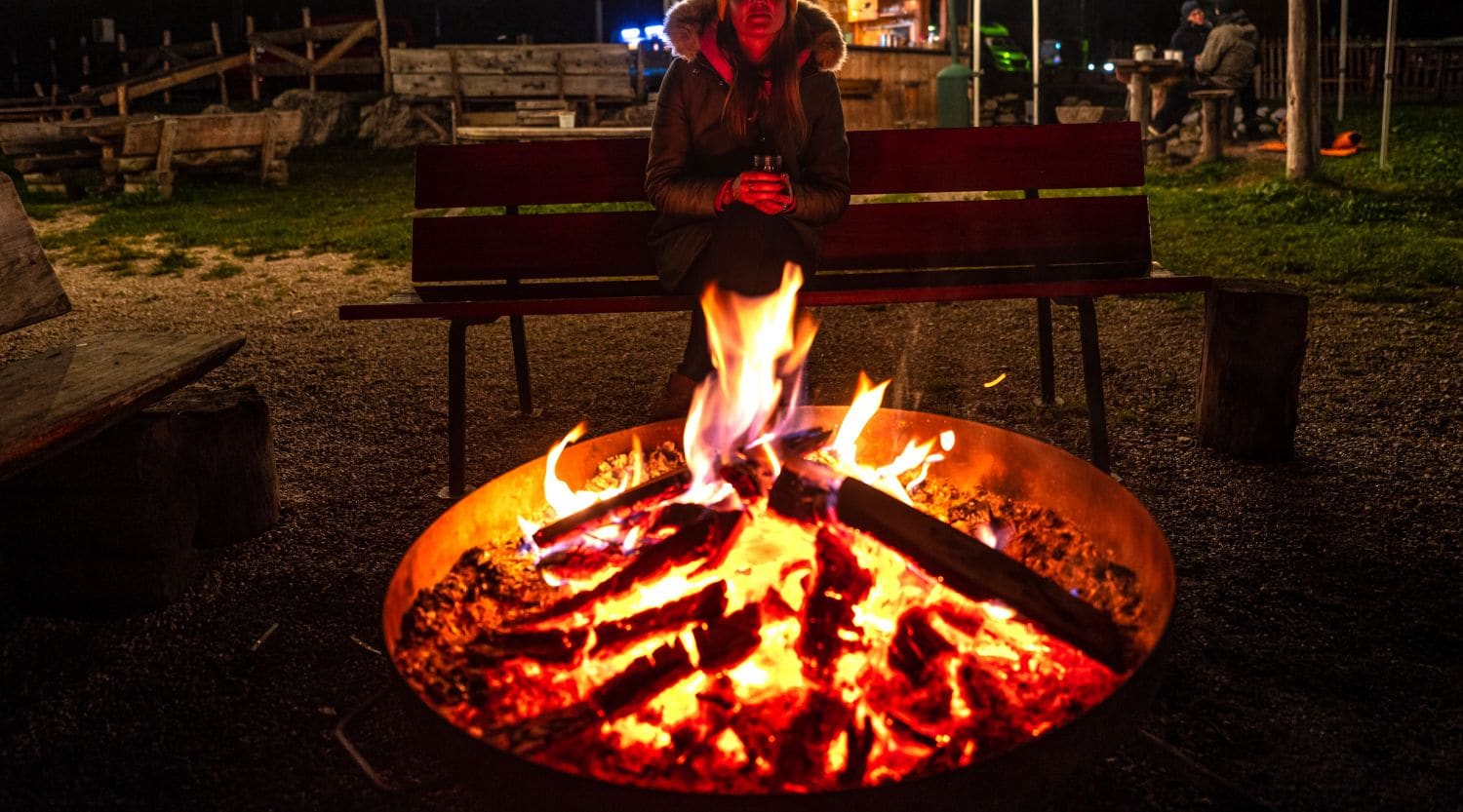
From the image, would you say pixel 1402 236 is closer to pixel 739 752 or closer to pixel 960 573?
pixel 960 573

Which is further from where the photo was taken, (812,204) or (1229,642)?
(812,204)

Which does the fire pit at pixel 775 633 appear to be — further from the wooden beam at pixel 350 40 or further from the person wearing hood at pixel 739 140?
the wooden beam at pixel 350 40

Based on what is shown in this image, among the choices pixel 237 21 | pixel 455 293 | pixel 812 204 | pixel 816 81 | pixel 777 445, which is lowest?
pixel 777 445

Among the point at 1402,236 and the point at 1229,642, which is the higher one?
the point at 1402,236

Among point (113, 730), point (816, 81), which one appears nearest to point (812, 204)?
point (816, 81)

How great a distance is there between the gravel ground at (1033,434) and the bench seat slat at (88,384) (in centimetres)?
70

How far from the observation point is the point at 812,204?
13.5ft

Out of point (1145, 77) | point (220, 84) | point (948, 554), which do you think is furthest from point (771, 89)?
point (220, 84)

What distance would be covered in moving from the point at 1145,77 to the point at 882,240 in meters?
12.6

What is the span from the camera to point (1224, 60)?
49.3 feet

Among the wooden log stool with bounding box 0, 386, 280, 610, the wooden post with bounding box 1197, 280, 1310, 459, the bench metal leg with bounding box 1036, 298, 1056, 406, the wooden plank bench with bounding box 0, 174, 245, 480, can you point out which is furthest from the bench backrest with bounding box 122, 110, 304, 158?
the wooden post with bounding box 1197, 280, 1310, 459

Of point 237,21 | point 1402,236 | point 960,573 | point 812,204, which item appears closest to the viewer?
point 960,573

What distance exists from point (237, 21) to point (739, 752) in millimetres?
42153

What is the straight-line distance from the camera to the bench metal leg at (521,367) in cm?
512
